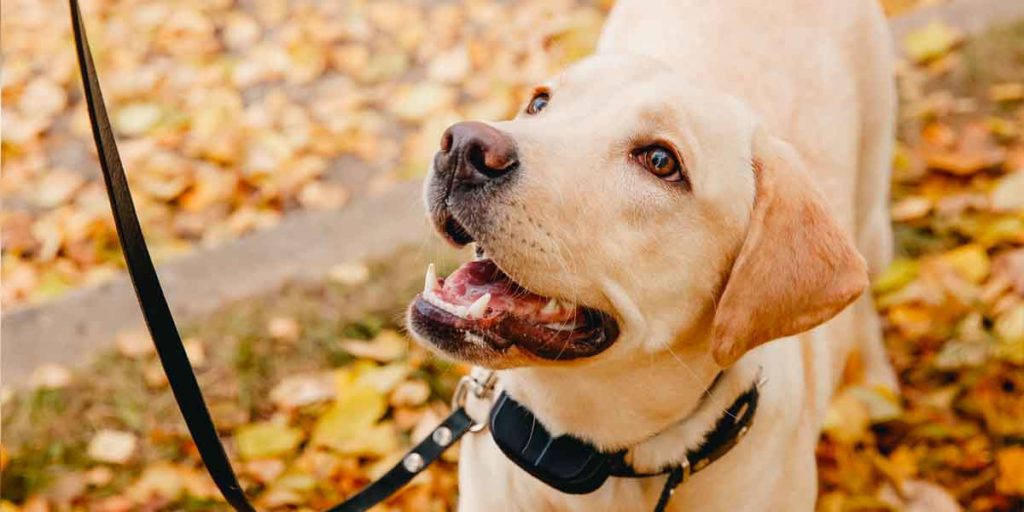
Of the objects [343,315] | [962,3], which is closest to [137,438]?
[343,315]

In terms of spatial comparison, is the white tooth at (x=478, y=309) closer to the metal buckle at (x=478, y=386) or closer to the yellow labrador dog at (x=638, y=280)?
the yellow labrador dog at (x=638, y=280)

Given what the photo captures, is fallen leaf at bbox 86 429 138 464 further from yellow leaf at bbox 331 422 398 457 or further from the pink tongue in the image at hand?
the pink tongue

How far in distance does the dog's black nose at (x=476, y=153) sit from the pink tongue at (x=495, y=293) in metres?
0.25

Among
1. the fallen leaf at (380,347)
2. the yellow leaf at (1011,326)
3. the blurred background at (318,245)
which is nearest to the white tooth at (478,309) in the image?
the blurred background at (318,245)

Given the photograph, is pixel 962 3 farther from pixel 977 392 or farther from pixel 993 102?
pixel 977 392

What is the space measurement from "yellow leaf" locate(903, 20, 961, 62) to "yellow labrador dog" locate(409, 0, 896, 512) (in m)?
3.33

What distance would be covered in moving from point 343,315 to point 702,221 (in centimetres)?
217

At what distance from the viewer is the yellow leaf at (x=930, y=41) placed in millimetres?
5617

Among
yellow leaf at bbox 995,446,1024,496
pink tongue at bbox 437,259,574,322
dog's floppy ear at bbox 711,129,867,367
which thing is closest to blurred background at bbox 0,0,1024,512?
yellow leaf at bbox 995,446,1024,496

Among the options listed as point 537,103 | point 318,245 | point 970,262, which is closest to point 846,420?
point 970,262

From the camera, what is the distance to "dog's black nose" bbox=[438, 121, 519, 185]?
2.13m

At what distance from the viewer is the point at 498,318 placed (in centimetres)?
226

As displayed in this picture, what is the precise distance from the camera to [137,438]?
12.3 feet

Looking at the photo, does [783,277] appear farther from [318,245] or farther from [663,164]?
[318,245]
